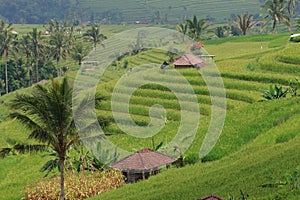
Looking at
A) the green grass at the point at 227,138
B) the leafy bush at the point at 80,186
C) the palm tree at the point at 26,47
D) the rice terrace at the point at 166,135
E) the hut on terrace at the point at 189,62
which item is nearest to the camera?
the green grass at the point at 227,138

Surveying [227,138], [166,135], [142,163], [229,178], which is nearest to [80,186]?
[142,163]

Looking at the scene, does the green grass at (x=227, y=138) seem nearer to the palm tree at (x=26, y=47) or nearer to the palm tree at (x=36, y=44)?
the palm tree at (x=36, y=44)

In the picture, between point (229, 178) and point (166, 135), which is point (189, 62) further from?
point (229, 178)

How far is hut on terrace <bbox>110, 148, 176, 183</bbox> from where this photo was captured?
19.4 metres

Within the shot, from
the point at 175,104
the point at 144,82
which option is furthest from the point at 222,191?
the point at 144,82

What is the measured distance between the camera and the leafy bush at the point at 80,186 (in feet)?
65.7

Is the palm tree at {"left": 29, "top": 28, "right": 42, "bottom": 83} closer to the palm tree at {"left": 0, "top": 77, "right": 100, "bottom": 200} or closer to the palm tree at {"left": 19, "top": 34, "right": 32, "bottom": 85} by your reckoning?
the palm tree at {"left": 19, "top": 34, "right": 32, "bottom": 85}

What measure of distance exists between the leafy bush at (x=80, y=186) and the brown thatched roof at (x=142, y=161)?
1.07m

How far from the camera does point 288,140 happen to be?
19547 millimetres

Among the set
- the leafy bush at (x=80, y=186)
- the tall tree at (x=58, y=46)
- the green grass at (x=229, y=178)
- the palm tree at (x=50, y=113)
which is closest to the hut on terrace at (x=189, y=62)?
the leafy bush at (x=80, y=186)

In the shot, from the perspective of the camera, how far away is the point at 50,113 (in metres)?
16.6

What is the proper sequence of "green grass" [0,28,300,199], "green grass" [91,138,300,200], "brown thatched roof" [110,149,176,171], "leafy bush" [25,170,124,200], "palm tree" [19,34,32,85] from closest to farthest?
"green grass" [91,138,300,200] → "green grass" [0,28,300,199] → "brown thatched roof" [110,149,176,171] → "leafy bush" [25,170,124,200] → "palm tree" [19,34,32,85]

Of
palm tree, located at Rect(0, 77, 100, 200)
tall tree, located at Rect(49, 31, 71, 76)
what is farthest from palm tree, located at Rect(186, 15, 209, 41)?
palm tree, located at Rect(0, 77, 100, 200)

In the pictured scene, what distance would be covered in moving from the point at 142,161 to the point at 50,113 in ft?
15.2
